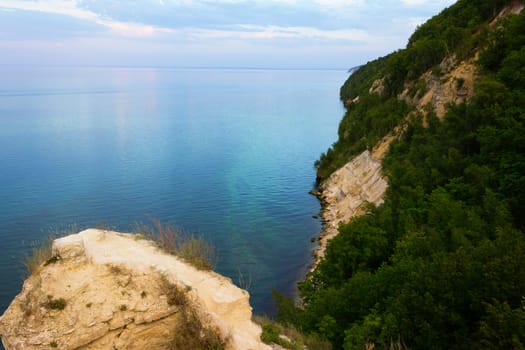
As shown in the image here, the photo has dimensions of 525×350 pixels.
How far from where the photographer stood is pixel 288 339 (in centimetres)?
1404

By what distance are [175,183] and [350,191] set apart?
2158 centimetres

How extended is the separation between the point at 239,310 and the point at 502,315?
7721mm

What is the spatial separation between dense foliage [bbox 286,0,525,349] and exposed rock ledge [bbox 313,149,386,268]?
321 centimetres

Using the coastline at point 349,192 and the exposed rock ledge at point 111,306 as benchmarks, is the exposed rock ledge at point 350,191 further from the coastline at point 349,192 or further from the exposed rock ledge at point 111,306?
the exposed rock ledge at point 111,306

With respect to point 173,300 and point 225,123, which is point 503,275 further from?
point 225,123

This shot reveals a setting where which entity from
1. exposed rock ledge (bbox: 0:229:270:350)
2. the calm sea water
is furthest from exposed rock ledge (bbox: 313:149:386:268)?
exposed rock ledge (bbox: 0:229:270:350)

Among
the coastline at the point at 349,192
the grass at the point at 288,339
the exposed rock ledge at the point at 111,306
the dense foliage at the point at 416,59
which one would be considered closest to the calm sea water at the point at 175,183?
the coastline at the point at 349,192

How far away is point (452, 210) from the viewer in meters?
20.0

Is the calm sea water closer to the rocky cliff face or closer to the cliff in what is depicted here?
the rocky cliff face

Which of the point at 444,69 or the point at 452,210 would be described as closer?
the point at 452,210

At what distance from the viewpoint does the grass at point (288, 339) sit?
13.4 meters

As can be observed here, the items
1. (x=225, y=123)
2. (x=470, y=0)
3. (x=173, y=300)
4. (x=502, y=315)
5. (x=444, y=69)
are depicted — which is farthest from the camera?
(x=225, y=123)

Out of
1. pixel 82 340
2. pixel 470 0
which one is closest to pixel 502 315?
pixel 82 340

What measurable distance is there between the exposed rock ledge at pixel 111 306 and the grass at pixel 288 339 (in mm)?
373
